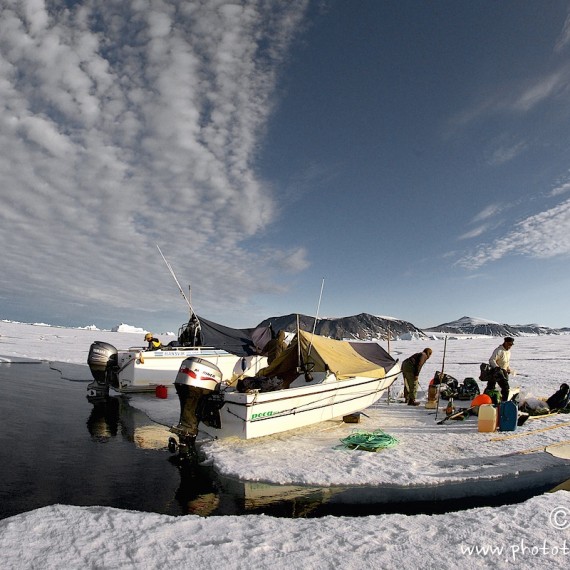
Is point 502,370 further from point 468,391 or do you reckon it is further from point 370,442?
point 370,442

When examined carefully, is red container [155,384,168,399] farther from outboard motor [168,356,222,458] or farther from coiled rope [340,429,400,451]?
coiled rope [340,429,400,451]

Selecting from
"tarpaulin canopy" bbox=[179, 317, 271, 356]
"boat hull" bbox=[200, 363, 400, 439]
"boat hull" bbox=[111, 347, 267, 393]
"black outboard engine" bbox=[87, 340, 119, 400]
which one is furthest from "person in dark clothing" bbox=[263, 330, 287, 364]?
"black outboard engine" bbox=[87, 340, 119, 400]

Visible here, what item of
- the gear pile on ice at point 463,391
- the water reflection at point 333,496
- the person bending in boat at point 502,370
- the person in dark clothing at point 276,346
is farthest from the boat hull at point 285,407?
the gear pile on ice at point 463,391

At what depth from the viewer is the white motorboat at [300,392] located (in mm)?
7257

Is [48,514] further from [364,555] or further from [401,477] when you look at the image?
[401,477]

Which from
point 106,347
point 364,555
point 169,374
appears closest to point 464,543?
point 364,555

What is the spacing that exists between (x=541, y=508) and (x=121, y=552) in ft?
15.8

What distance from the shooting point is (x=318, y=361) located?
9.77 meters

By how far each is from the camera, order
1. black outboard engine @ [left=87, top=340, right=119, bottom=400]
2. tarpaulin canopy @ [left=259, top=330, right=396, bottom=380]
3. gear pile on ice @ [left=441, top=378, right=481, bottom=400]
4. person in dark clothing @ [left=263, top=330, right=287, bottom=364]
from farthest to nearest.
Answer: black outboard engine @ [left=87, top=340, right=119, bottom=400], gear pile on ice @ [left=441, top=378, right=481, bottom=400], person in dark clothing @ [left=263, top=330, right=287, bottom=364], tarpaulin canopy @ [left=259, top=330, right=396, bottom=380]

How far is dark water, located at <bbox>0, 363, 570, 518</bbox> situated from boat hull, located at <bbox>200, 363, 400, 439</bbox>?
1.06 metres

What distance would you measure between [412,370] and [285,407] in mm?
5265

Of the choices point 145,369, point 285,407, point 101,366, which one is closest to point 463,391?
point 285,407

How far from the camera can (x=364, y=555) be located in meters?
3.69

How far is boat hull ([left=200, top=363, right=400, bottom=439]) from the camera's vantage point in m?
7.15
